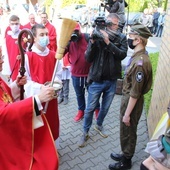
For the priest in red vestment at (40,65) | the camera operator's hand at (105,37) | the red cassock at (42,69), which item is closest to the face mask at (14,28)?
the priest in red vestment at (40,65)

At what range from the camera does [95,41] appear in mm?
3545

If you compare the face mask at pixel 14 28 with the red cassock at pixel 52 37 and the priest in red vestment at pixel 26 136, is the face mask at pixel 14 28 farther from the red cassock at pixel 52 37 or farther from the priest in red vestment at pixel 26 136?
the priest in red vestment at pixel 26 136

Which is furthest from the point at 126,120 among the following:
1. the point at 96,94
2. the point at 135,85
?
the point at 96,94

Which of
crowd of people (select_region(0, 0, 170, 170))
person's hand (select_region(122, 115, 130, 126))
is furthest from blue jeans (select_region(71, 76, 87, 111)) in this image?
person's hand (select_region(122, 115, 130, 126))

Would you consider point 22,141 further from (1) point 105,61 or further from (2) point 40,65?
(1) point 105,61

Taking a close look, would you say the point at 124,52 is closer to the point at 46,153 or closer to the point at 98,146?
the point at 98,146

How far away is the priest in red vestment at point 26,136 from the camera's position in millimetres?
2160

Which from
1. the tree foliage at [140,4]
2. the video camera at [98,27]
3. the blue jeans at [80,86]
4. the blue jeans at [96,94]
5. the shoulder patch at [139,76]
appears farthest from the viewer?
the tree foliage at [140,4]

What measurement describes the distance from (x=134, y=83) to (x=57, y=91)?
1016mm

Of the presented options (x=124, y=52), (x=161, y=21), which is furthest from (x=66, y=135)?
(x=161, y=21)

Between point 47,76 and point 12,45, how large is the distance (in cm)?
277

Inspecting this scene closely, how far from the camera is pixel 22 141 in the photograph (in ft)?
7.56

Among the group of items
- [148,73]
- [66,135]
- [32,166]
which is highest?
[148,73]

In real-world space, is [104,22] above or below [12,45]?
above
